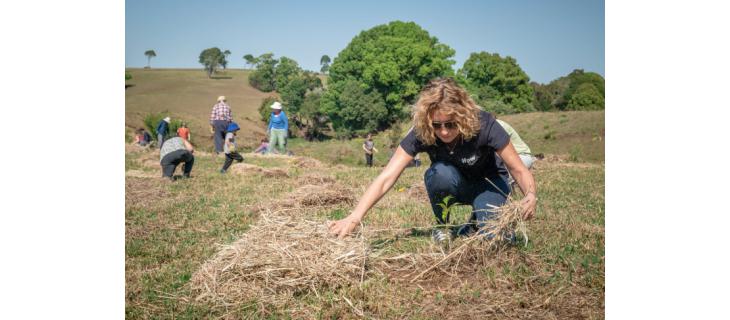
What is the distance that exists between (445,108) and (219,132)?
11986mm

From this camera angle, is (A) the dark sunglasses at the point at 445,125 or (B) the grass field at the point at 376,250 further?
(A) the dark sunglasses at the point at 445,125

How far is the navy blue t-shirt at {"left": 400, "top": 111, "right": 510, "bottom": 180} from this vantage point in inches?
144

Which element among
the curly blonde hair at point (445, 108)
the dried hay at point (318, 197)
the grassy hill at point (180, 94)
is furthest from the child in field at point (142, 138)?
the curly blonde hair at point (445, 108)

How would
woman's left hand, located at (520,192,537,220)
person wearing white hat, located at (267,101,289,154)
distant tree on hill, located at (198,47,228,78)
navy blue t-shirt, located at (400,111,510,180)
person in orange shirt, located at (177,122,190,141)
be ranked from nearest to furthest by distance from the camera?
woman's left hand, located at (520,192,537,220) → navy blue t-shirt, located at (400,111,510,180) → distant tree on hill, located at (198,47,228,78) → person in orange shirt, located at (177,122,190,141) → person wearing white hat, located at (267,101,289,154)

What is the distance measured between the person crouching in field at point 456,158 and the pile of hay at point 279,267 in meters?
0.14

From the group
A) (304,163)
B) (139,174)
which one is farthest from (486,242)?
(304,163)

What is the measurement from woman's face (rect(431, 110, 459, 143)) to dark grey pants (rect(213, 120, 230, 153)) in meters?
11.3

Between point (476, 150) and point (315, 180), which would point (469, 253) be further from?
point (315, 180)

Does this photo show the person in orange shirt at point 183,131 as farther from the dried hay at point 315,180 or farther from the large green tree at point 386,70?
the large green tree at point 386,70

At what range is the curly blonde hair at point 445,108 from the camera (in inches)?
135

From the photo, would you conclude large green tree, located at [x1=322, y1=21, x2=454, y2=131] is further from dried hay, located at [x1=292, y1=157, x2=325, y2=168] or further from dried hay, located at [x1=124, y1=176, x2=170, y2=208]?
dried hay, located at [x1=124, y1=176, x2=170, y2=208]

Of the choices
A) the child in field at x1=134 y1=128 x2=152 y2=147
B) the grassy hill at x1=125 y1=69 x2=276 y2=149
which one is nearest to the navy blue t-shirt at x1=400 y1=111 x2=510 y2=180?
the grassy hill at x1=125 y1=69 x2=276 y2=149

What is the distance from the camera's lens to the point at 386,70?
1775 inches
